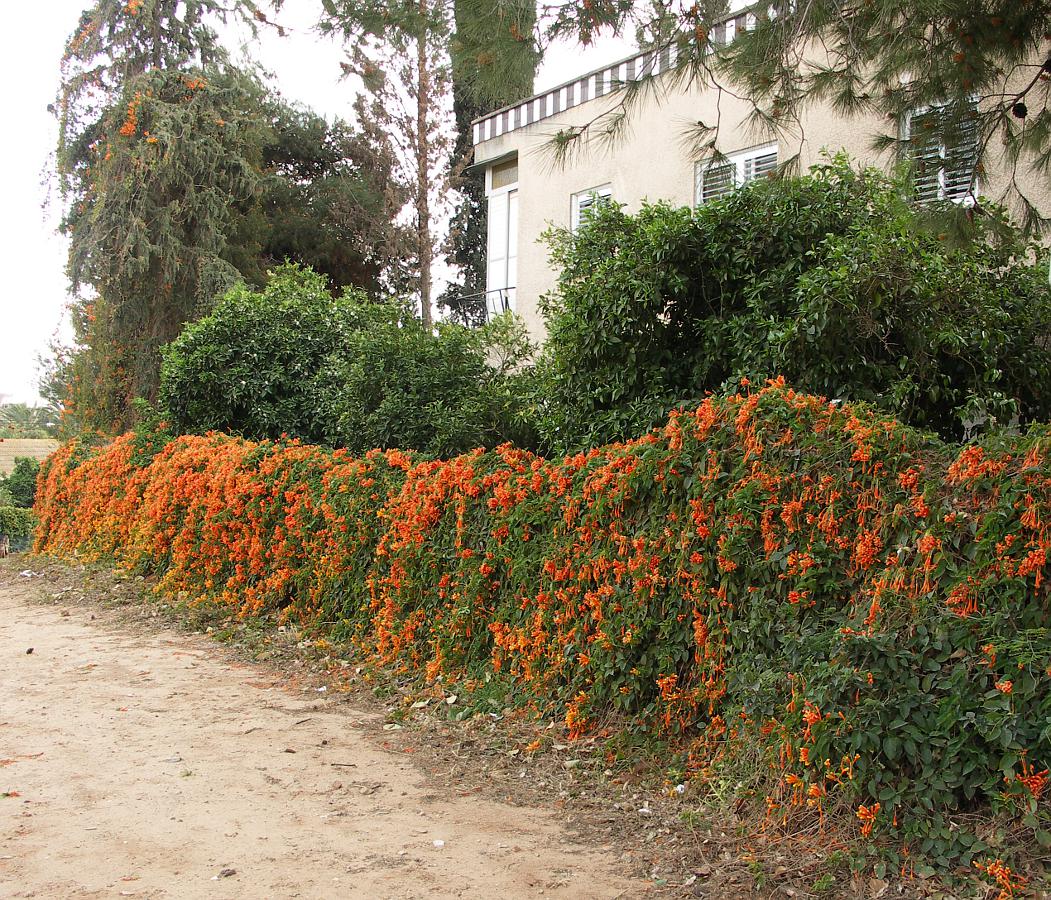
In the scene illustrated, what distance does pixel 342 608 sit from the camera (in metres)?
7.79

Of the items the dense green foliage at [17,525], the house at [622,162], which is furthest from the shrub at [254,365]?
the dense green foliage at [17,525]

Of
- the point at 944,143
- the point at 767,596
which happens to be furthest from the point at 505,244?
the point at 767,596

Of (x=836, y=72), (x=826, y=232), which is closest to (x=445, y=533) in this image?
(x=826, y=232)

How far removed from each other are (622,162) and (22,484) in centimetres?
1340

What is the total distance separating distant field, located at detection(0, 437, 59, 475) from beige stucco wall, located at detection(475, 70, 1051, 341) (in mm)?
13753

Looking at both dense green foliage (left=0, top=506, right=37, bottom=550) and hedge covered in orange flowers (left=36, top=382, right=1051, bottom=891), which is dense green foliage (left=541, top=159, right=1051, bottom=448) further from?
dense green foliage (left=0, top=506, right=37, bottom=550)

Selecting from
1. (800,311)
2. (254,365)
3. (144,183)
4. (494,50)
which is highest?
(144,183)

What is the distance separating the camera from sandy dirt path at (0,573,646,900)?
3.76 meters

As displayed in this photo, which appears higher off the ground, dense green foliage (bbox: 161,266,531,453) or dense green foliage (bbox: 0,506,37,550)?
dense green foliage (bbox: 161,266,531,453)

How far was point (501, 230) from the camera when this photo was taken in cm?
1598

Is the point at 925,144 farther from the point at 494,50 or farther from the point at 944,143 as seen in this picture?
the point at 494,50

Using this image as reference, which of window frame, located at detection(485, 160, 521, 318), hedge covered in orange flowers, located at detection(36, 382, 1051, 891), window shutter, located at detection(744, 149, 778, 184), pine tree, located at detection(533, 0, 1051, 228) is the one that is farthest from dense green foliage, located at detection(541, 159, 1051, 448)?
window frame, located at detection(485, 160, 521, 318)

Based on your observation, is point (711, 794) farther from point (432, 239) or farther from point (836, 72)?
point (432, 239)

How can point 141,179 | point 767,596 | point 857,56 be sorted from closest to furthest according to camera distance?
1. point 767,596
2. point 857,56
3. point 141,179
